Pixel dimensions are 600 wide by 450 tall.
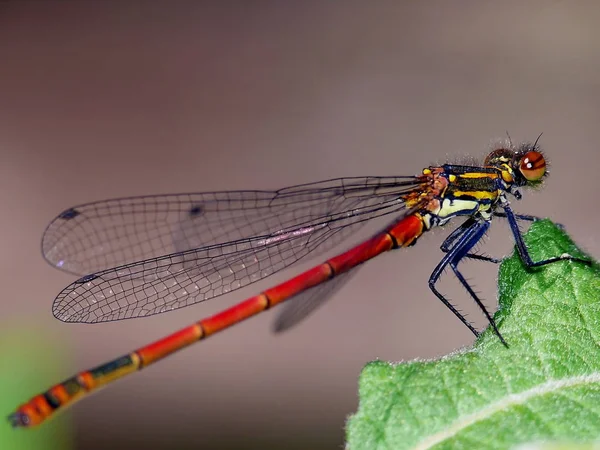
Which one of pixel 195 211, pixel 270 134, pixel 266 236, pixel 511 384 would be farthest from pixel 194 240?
pixel 270 134

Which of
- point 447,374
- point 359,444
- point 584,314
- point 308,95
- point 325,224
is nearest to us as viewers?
point 359,444

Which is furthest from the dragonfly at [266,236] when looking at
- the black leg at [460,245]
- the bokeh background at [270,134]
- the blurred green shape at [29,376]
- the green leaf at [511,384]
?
the bokeh background at [270,134]

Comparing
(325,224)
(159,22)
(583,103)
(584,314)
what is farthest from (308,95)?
(584,314)

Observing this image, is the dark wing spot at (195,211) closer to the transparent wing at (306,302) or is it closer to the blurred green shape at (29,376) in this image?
the transparent wing at (306,302)

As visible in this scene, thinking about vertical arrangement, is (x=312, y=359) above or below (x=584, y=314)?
above

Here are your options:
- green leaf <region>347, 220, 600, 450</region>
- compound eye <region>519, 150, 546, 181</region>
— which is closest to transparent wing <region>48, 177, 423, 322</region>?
compound eye <region>519, 150, 546, 181</region>

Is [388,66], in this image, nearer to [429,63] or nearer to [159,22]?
[429,63]

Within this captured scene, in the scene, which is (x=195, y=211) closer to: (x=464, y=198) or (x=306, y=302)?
(x=306, y=302)
